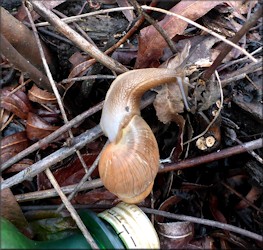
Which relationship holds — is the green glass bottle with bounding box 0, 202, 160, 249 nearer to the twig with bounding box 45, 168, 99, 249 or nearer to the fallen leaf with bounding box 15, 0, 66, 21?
the twig with bounding box 45, 168, 99, 249

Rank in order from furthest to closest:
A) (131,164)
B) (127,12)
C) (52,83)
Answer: (127,12) < (52,83) < (131,164)

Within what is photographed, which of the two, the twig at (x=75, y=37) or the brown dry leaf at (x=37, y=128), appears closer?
the twig at (x=75, y=37)

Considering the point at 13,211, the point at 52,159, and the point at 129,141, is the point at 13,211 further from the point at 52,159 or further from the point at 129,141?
the point at 129,141

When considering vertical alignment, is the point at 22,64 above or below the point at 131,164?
above

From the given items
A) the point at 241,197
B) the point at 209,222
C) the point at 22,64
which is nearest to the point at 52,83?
the point at 22,64

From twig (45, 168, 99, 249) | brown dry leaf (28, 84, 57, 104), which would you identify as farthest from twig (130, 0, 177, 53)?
twig (45, 168, 99, 249)

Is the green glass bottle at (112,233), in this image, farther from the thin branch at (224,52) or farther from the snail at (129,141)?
the thin branch at (224,52)

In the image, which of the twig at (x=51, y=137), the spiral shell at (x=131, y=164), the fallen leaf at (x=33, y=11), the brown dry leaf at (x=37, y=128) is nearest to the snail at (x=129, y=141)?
the spiral shell at (x=131, y=164)
